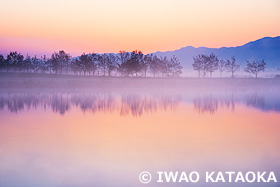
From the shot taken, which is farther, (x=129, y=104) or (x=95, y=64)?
(x=95, y=64)

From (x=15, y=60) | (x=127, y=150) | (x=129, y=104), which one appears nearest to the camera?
(x=127, y=150)

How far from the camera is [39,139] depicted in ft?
69.2

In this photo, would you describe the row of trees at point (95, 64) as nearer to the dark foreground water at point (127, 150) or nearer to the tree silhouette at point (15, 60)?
the tree silhouette at point (15, 60)

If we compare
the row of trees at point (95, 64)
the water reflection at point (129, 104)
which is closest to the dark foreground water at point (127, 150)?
the water reflection at point (129, 104)

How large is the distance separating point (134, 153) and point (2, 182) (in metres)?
6.92

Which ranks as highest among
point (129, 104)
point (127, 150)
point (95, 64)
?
point (95, 64)

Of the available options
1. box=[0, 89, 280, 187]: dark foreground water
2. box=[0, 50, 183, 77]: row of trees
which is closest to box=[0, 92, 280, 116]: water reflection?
box=[0, 89, 280, 187]: dark foreground water

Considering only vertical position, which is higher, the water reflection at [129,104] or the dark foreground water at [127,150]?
the dark foreground water at [127,150]

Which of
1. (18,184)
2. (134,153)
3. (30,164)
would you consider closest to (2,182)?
(18,184)

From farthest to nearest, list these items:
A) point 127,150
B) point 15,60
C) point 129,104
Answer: point 15,60, point 129,104, point 127,150

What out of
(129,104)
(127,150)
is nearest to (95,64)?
(129,104)

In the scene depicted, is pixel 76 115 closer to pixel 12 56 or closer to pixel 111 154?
pixel 111 154

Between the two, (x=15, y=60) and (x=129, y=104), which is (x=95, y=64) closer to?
(x=15, y=60)

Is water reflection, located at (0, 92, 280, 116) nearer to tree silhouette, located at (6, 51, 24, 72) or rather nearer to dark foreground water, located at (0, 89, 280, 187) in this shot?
dark foreground water, located at (0, 89, 280, 187)
